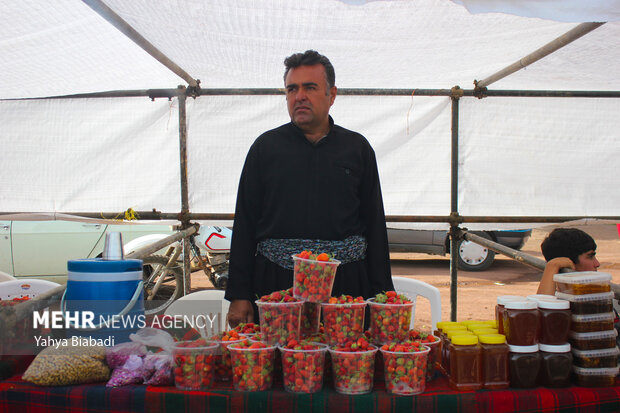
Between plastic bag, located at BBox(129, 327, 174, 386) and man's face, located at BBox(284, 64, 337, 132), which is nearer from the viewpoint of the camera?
plastic bag, located at BBox(129, 327, 174, 386)

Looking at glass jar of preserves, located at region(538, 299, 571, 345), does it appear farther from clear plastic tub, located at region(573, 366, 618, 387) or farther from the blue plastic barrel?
the blue plastic barrel

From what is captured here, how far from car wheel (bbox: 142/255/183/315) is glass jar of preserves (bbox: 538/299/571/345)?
4443 mm

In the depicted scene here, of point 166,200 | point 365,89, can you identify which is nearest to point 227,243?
point 166,200

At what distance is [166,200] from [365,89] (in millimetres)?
1588

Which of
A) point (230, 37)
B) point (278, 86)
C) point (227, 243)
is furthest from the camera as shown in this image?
point (227, 243)

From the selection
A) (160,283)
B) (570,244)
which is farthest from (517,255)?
(160,283)

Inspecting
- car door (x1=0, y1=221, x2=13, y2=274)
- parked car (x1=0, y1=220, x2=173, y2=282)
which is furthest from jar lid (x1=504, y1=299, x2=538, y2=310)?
car door (x1=0, y1=221, x2=13, y2=274)

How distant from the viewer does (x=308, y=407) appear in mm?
1429

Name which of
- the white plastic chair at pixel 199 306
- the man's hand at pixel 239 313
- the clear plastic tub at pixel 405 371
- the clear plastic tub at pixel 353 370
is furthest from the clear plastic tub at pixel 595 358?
the white plastic chair at pixel 199 306

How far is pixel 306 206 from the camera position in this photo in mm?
2092

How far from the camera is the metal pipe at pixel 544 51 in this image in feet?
8.20

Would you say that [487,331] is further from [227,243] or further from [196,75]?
[227,243]

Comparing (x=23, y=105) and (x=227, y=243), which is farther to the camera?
(x=227, y=243)

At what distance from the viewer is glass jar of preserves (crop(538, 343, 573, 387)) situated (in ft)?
4.96
